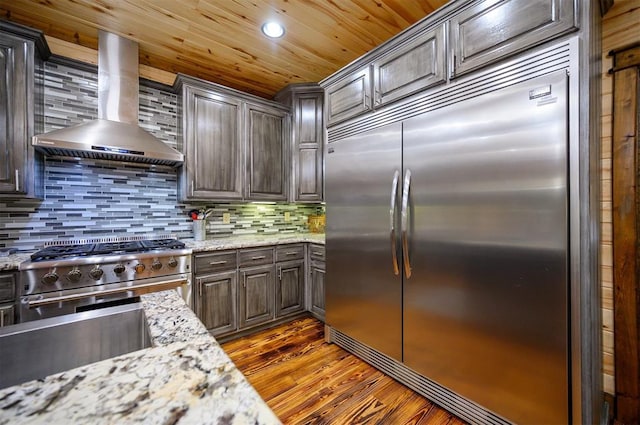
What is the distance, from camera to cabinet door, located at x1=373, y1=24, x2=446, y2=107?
166 cm

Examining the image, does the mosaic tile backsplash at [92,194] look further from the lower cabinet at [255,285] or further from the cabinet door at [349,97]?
the cabinet door at [349,97]

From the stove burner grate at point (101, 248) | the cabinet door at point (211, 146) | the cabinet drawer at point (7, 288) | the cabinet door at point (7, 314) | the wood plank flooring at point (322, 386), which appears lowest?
the wood plank flooring at point (322, 386)

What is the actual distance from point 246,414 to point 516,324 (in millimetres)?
1448

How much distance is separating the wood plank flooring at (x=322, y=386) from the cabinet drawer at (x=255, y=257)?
0.70 m

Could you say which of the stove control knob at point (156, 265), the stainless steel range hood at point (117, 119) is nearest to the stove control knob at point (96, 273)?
the stove control knob at point (156, 265)

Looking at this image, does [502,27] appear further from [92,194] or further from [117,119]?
[92,194]

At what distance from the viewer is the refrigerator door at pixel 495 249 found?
4.06ft

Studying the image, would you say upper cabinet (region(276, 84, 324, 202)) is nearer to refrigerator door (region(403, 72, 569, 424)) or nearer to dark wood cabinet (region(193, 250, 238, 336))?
dark wood cabinet (region(193, 250, 238, 336))

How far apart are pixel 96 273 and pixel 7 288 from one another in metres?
0.44

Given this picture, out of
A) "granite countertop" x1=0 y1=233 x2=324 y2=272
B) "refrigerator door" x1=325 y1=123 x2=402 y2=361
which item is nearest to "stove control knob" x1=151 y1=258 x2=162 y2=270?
"granite countertop" x1=0 y1=233 x2=324 y2=272

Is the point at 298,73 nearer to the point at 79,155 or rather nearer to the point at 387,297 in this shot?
the point at 79,155

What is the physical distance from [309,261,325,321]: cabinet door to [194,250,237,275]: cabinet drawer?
82 centimetres

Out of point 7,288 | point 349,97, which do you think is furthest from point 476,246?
point 7,288

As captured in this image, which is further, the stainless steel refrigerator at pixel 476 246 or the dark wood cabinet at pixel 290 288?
the dark wood cabinet at pixel 290 288
